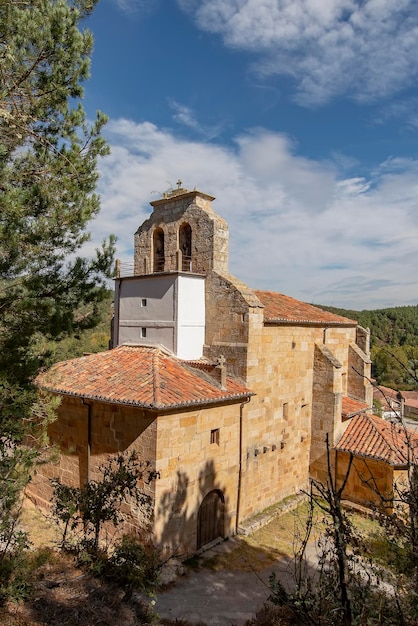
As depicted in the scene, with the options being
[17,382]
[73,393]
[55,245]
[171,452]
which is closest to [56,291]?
[55,245]

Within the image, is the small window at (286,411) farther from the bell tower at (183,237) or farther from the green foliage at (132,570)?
the green foliage at (132,570)

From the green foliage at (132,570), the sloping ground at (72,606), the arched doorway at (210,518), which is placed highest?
the green foliage at (132,570)

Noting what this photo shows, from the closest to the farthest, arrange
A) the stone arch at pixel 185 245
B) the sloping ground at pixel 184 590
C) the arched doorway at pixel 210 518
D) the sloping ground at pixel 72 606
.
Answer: the sloping ground at pixel 72 606 → the sloping ground at pixel 184 590 → the arched doorway at pixel 210 518 → the stone arch at pixel 185 245

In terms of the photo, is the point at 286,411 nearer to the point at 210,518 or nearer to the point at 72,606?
the point at 210,518

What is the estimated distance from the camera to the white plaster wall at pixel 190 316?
1323 centimetres

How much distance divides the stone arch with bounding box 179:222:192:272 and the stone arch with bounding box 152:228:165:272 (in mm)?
1094

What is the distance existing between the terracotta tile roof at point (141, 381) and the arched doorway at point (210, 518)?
2879mm

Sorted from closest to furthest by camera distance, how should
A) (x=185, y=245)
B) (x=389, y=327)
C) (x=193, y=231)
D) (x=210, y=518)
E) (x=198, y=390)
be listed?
(x=198, y=390) → (x=210, y=518) → (x=193, y=231) → (x=185, y=245) → (x=389, y=327)

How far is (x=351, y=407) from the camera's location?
16.9 meters

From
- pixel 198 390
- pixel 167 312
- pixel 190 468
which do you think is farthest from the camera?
pixel 167 312

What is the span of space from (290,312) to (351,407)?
16.3 ft

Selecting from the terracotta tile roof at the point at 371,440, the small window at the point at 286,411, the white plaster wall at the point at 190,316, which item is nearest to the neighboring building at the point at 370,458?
the terracotta tile roof at the point at 371,440

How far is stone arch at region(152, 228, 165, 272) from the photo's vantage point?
15664 millimetres

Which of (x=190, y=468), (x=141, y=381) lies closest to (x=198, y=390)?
(x=141, y=381)
